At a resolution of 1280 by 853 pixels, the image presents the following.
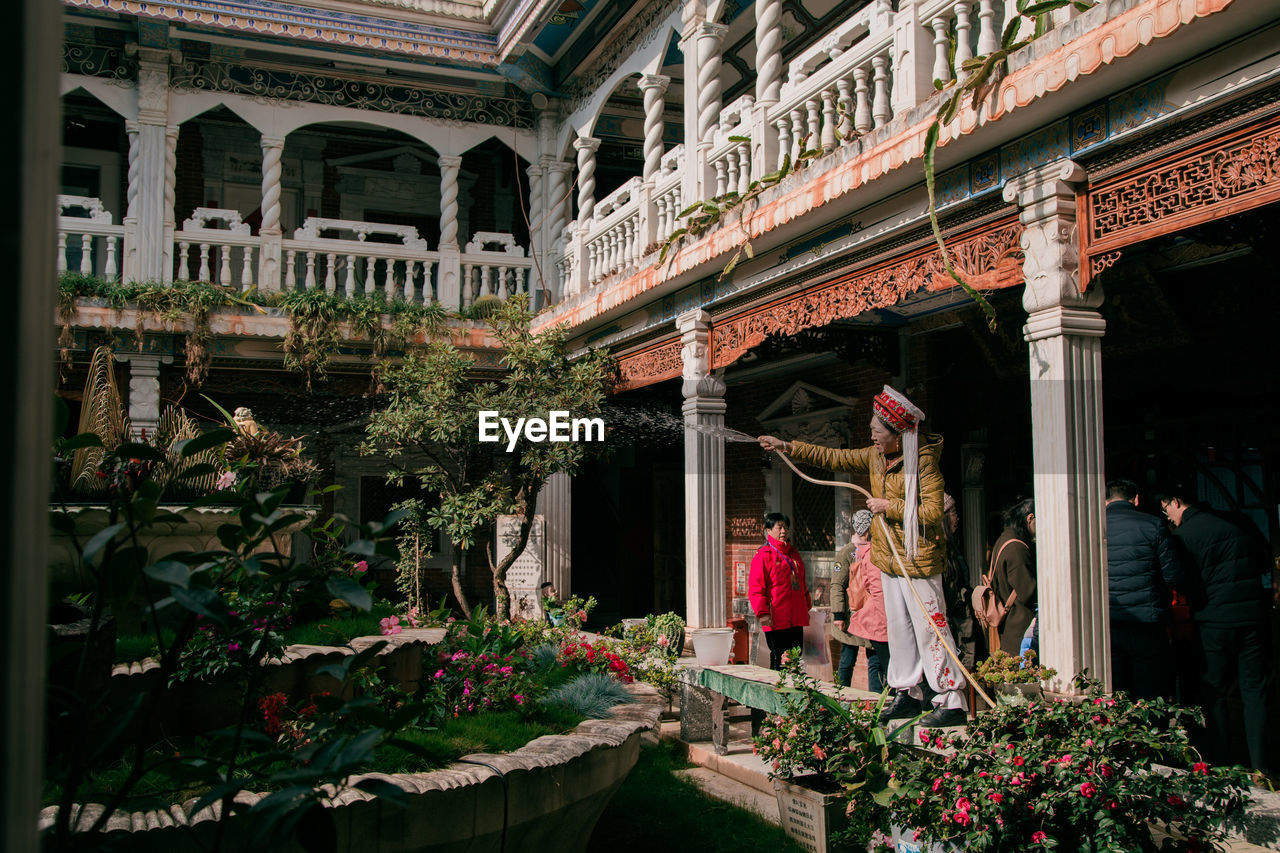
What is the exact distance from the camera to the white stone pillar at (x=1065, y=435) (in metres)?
4.64

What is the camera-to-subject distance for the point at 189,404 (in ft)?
41.7

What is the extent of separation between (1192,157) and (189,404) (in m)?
11.9

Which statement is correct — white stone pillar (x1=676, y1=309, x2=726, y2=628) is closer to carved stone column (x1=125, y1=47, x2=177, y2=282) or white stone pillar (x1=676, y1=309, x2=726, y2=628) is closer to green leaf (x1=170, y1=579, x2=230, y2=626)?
carved stone column (x1=125, y1=47, x2=177, y2=282)

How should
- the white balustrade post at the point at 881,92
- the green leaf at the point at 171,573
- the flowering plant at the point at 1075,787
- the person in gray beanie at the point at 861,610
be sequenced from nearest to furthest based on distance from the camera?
the green leaf at the point at 171,573
the flowering plant at the point at 1075,787
the white balustrade post at the point at 881,92
the person in gray beanie at the point at 861,610

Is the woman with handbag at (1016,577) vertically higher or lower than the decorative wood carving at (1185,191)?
lower

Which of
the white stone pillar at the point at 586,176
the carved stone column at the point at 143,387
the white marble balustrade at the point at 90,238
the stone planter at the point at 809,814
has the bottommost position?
the stone planter at the point at 809,814

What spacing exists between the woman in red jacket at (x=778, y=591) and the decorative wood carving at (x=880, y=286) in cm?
161

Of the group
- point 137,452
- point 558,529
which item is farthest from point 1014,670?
point 558,529

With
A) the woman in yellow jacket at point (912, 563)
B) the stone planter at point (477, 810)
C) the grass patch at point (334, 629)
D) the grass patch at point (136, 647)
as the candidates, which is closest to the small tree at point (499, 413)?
the grass patch at point (334, 629)

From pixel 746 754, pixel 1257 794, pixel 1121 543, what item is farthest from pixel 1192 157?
pixel 746 754

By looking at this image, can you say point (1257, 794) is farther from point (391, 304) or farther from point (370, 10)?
point (370, 10)

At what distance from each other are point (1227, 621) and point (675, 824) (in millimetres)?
3157

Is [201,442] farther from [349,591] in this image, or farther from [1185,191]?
[1185,191]

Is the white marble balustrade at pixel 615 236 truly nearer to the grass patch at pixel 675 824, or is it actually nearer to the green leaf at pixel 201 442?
the grass patch at pixel 675 824
